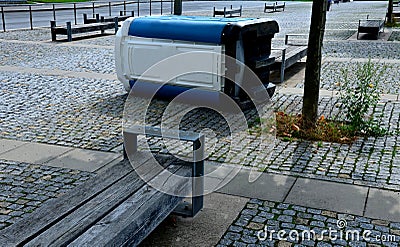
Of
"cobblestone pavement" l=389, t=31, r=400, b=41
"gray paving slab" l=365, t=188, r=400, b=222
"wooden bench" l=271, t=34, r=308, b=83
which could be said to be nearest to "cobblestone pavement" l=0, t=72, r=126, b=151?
"gray paving slab" l=365, t=188, r=400, b=222

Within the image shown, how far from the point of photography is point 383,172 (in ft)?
18.2

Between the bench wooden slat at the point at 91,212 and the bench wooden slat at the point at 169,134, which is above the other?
the bench wooden slat at the point at 169,134

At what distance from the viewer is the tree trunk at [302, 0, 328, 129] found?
22.3ft

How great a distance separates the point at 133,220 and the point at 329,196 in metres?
2.23

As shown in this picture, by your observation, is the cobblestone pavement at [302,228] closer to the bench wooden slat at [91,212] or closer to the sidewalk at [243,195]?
the sidewalk at [243,195]

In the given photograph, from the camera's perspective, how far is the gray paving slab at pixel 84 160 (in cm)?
564

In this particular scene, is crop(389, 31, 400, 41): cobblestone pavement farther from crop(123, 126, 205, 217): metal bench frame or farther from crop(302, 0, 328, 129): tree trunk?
crop(123, 126, 205, 217): metal bench frame

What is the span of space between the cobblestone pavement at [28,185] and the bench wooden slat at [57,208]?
31.3 inches

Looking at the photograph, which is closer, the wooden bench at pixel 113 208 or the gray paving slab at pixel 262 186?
the wooden bench at pixel 113 208

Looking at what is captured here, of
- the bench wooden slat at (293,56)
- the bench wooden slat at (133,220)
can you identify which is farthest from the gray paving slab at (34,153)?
the bench wooden slat at (293,56)

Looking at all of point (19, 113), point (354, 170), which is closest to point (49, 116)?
point (19, 113)

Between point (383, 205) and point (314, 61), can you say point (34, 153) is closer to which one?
point (314, 61)

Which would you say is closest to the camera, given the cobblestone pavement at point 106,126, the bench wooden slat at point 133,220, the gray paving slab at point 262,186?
the bench wooden slat at point 133,220

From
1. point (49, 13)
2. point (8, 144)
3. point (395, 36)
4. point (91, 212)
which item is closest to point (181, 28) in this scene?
point (8, 144)
